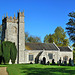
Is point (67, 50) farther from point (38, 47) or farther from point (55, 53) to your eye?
point (38, 47)

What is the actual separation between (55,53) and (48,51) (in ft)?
7.19

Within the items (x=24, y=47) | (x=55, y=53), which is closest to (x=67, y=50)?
(x=55, y=53)

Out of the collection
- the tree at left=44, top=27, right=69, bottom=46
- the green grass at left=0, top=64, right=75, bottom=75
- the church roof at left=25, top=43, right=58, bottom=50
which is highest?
the tree at left=44, top=27, right=69, bottom=46

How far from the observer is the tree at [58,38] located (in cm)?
6769

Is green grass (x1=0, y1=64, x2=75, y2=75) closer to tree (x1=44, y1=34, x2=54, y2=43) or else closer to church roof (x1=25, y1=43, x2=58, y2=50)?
church roof (x1=25, y1=43, x2=58, y2=50)

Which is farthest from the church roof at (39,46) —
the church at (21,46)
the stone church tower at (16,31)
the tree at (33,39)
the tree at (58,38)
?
the tree at (33,39)

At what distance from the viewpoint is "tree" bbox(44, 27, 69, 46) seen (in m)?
67.7

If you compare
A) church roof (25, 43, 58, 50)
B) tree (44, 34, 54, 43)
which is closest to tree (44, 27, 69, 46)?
tree (44, 34, 54, 43)

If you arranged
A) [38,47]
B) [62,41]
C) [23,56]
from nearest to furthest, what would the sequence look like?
1. [23,56]
2. [38,47]
3. [62,41]

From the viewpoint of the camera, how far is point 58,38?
69625 millimetres

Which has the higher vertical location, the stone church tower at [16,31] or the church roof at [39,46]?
the stone church tower at [16,31]

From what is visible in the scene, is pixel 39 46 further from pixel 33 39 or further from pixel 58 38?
pixel 33 39

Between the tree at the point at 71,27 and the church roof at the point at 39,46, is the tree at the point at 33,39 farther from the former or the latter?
the tree at the point at 71,27

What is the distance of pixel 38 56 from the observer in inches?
1837
